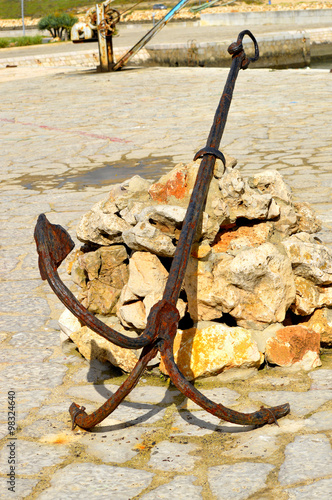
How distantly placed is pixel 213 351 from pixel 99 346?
46cm

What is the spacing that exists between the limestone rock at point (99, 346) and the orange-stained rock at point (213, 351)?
138 millimetres

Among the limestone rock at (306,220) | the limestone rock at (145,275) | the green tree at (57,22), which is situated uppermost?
the green tree at (57,22)

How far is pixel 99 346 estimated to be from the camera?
245 centimetres

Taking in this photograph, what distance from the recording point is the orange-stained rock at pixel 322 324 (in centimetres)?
247

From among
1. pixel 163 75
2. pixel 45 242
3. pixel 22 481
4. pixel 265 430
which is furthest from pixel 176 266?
pixel 163 75

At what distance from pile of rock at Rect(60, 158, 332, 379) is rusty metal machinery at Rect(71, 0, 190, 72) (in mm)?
10071

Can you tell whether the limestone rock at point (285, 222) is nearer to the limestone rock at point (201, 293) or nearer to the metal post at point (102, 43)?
the limestone rock at point (201, 293)

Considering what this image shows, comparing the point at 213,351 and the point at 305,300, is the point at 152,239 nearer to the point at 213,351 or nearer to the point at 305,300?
the point at 213,351

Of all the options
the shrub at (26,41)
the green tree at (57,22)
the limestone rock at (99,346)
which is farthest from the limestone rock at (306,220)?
the green tree at (57,22)

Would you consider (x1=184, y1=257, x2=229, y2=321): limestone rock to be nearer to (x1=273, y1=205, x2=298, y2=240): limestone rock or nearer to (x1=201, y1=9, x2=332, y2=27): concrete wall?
(x1=273, y1=205, x2=298, y2=240): limestone rock

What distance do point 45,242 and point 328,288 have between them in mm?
1341

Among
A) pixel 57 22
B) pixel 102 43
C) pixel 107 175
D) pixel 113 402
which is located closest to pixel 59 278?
pixel 113 402

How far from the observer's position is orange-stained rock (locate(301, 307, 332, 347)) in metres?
2.47

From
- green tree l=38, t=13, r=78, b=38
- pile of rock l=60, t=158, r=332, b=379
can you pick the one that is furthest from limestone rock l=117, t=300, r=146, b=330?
green tree l=38, t=13, r=78, b=38
